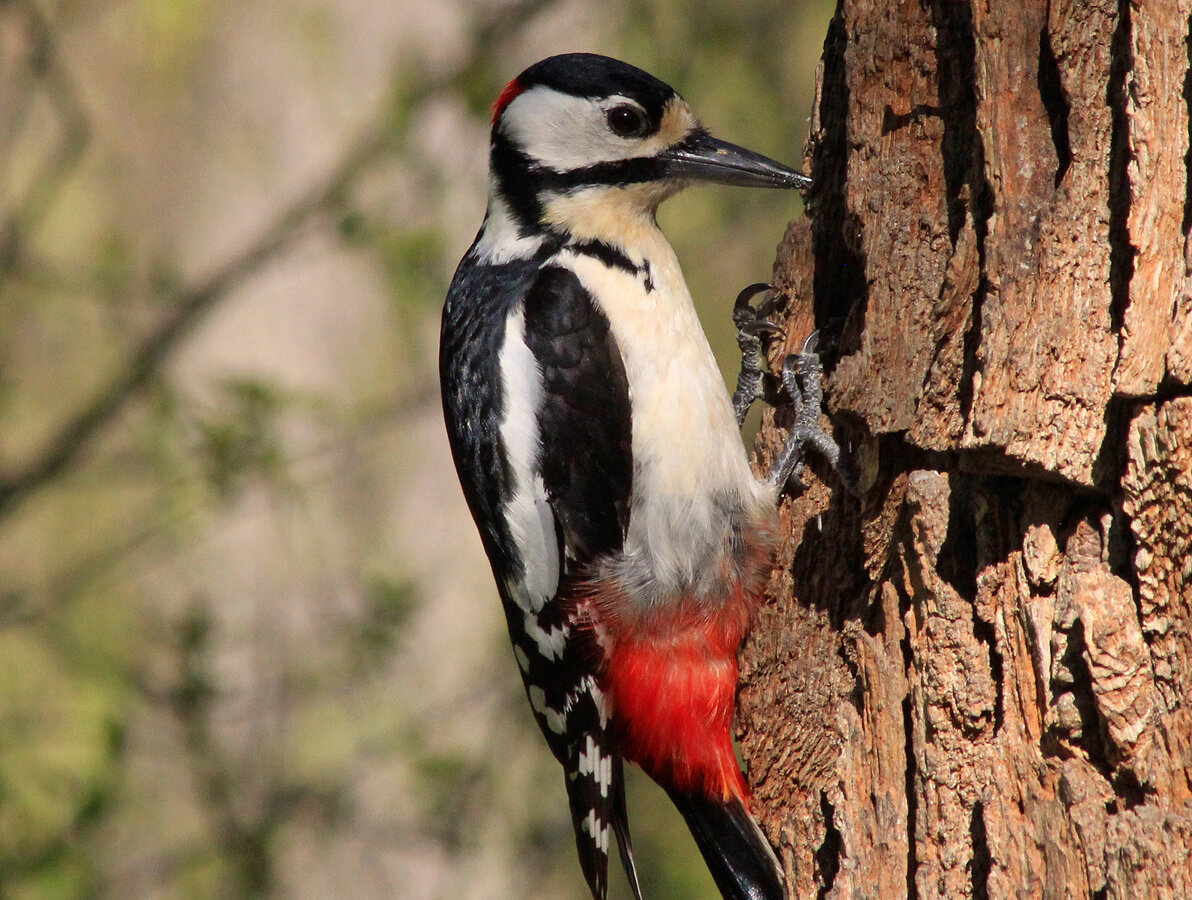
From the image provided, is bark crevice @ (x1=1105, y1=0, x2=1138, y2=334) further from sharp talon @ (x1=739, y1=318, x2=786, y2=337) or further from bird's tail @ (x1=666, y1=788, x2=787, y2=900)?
bird's tail @ (x1=666, y1=788, x2=787, y2=900)

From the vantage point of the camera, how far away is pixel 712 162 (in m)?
2.68

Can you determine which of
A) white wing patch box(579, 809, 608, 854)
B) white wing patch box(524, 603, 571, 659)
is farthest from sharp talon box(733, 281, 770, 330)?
white wing patch box(579, 809, 608, 854)

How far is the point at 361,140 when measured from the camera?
15.2 feet

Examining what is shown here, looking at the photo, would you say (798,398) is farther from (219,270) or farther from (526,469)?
(219,270)

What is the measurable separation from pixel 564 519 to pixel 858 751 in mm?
838

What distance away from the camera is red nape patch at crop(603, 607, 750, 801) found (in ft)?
7.95

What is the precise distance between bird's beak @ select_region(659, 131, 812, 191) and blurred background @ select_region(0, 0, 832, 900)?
5.72ft

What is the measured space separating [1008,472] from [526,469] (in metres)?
1.10

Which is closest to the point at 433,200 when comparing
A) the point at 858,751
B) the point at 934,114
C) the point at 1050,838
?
the point at 934,114

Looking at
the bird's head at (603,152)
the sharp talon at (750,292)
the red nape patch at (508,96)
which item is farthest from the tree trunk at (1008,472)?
the red nape patch at (508,96)

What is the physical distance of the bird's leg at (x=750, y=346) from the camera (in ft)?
8.04

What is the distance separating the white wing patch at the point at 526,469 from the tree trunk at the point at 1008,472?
2.12 ft

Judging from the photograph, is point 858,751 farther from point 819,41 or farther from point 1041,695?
point 819,41

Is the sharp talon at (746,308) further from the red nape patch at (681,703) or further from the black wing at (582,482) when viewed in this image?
the red nape patch at (681,703)
